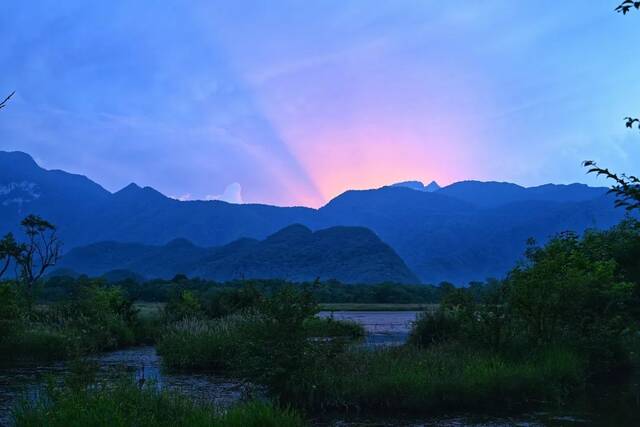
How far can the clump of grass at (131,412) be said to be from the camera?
443 inches

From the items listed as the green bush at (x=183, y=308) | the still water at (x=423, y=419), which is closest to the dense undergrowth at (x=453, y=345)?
the still water at (x=423, y=419)

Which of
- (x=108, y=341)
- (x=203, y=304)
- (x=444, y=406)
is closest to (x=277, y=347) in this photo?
(x=444, y=406)

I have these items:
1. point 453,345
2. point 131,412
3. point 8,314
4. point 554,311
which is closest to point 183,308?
point 8,314

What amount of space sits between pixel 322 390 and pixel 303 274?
177553 mm

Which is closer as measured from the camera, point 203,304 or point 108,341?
point 108,341

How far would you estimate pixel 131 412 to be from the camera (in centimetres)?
1190

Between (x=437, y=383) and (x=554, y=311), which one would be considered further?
(x=554, y=311)

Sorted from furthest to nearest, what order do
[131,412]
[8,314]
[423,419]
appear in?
[8,314] < [423,419] < [131,412]

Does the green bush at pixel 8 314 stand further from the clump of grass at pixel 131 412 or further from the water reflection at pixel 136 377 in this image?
the clump of grass at pixel 131 412

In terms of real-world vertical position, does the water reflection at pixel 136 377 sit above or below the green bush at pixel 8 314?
below

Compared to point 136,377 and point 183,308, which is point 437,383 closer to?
point 136,377

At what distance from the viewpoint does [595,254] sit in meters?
29.5

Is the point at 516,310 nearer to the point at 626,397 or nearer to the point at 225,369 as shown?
the point at 626,397

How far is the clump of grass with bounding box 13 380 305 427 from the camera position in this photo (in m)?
11.3
